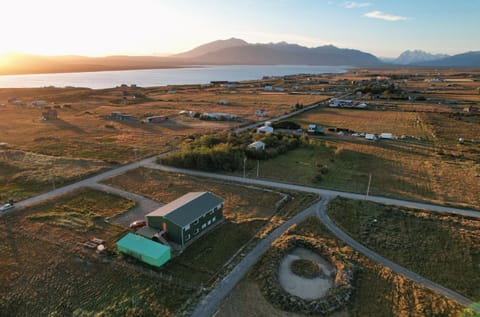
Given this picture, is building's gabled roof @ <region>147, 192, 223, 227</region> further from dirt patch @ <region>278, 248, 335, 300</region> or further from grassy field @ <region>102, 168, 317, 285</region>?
dirt patch @ <region>278, 248, 335, 300</region>

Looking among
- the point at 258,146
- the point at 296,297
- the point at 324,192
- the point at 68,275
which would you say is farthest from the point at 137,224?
the point at 258,146

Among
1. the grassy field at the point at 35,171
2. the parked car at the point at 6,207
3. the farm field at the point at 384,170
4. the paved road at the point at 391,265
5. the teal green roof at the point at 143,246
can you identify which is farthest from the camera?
the grassy field at the point at 35,171

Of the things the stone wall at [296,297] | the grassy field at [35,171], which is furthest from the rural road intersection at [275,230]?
the grassy field at [35,171]

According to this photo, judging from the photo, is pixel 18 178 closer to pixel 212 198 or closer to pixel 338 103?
pixel 212 198

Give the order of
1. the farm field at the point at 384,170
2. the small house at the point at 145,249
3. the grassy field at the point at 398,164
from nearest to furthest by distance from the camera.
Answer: the small house at the point at 145,249
the farm field at the point at 384,170
the grassy field at the point at 398,164

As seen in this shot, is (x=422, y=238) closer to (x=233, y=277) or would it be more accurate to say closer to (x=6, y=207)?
(x=233, y=277)

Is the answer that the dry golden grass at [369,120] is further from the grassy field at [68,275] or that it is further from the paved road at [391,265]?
the grassy field at [68,275]
